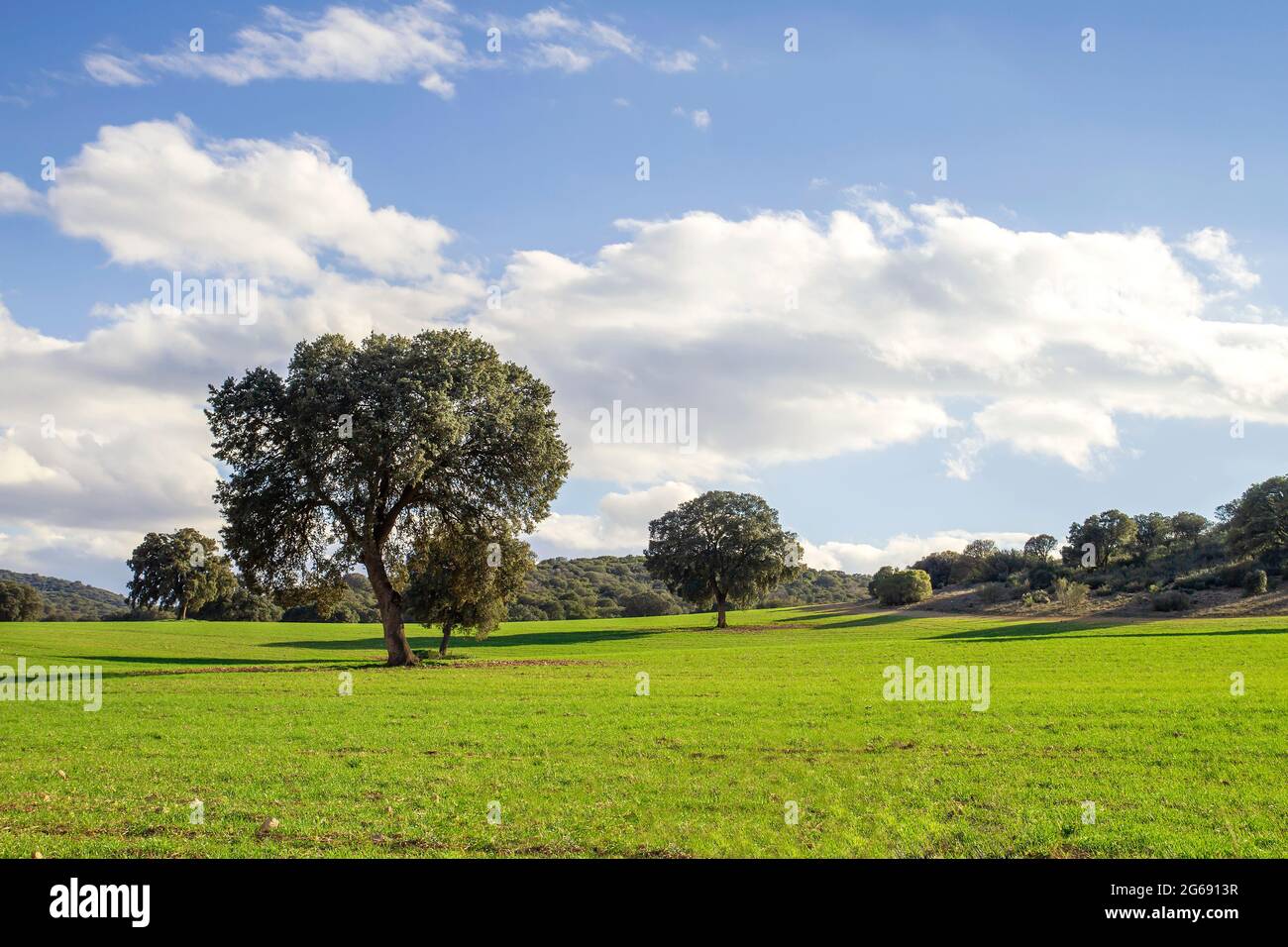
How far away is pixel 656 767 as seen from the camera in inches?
631

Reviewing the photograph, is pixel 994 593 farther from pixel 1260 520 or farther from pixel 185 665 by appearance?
pixel 185 665

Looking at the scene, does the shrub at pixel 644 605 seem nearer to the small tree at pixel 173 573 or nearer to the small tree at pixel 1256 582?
the small tree at pixel 173 573

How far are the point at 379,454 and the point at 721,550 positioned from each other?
57542 mm

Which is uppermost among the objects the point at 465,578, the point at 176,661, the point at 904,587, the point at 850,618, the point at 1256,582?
the point at 465,578

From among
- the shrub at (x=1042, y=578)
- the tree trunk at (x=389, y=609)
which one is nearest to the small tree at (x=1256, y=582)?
the shrub at (x=1042, y=578)

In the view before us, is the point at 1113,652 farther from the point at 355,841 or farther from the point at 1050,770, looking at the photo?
the point at 355,841

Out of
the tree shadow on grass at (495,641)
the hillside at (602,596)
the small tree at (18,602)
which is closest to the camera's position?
the tree shadow on grass at (495,641)

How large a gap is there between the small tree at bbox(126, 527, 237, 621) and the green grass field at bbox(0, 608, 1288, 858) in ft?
302

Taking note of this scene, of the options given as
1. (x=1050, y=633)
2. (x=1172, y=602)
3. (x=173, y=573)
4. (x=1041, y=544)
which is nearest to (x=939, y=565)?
(x=1041, y=544)

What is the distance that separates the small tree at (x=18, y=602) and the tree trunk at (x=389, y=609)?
114265 mm

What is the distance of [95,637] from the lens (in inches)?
2758

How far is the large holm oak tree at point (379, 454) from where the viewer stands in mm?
41688

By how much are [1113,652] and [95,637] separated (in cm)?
7300
